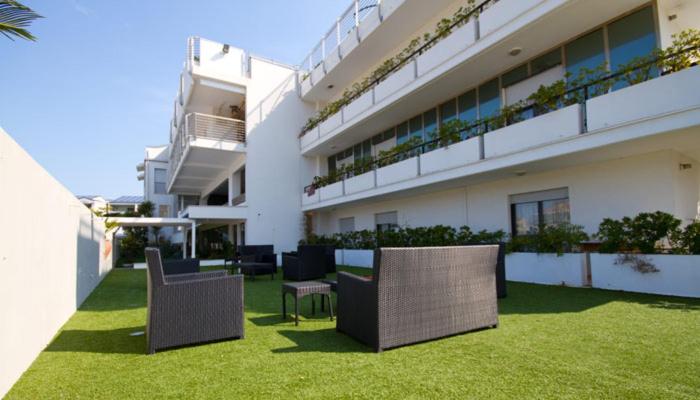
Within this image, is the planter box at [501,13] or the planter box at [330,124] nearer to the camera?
the planter box at [501,13]

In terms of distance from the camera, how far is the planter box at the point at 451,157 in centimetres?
1058

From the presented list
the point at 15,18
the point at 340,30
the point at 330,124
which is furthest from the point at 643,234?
the point at 340,30

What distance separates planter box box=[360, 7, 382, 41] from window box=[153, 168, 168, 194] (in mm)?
24435

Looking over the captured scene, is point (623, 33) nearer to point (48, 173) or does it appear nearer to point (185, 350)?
point (185, 350)

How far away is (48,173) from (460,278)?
5073 millimetres

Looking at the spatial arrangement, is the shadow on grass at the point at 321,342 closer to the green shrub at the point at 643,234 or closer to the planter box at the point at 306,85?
the green shrub at the point at 643,234

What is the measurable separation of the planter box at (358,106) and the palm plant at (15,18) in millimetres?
12841

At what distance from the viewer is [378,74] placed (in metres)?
15.7

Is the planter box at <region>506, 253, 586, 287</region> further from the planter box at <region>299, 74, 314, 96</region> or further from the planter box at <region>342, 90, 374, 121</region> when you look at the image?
the planter box at <region>299, 74, 314, 96</region>

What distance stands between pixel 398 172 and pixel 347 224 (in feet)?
22.5

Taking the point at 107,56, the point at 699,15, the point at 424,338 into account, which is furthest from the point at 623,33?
the point at 107,56

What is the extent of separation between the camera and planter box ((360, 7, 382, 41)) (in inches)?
576

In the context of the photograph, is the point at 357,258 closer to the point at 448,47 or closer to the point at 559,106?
the point at 448,47

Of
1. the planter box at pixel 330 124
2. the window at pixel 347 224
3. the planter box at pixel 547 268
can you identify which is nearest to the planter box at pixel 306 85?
the planter box at pixel 330 124
